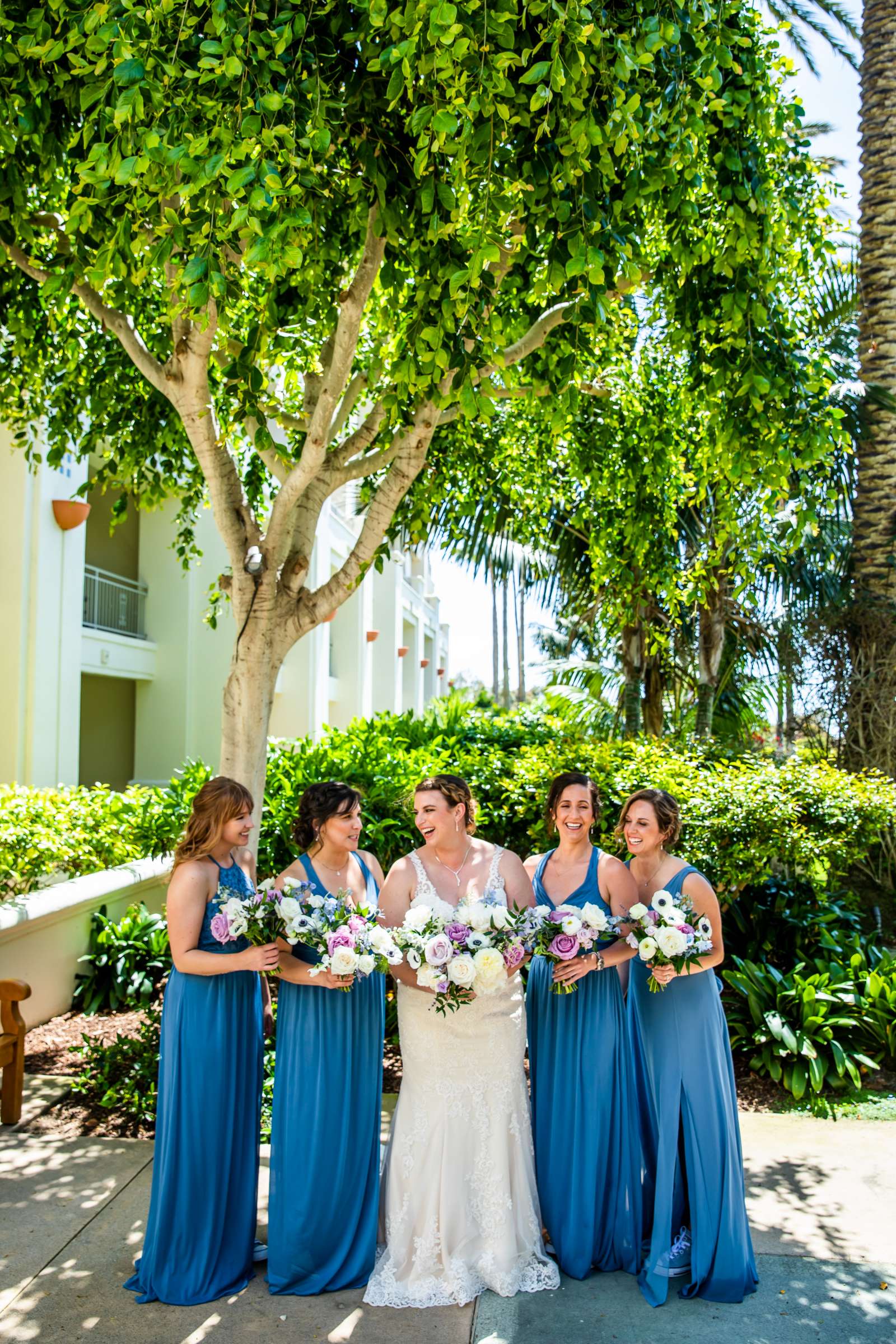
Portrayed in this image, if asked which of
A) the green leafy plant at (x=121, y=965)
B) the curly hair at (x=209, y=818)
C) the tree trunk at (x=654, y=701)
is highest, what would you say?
the tree trunk at (x=654, y=701)

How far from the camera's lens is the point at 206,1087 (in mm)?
4027

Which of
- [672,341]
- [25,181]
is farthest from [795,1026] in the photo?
[25,181]

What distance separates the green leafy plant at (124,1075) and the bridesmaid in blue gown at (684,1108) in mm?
2922

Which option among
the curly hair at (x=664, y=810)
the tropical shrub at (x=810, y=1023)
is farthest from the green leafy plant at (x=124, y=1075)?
the tropical shrub at (x=810, y=1023)

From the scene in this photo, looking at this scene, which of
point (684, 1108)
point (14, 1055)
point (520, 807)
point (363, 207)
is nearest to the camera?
point (684, 1108)

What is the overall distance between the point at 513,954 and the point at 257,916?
98 cm

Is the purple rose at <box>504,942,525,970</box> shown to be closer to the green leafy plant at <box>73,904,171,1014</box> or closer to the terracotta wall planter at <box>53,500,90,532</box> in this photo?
the green leafy plant at <box>73,904,171,1014</box>

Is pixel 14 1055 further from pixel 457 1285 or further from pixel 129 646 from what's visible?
pixel 129 646

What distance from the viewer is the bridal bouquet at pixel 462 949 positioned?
3.80 meters

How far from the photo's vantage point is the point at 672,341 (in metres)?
5.86

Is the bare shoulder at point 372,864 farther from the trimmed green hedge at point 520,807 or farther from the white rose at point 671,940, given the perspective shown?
the trimmed green hedge at point 520,807

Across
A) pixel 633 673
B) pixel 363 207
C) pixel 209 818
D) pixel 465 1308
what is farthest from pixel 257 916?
pixel 633 673

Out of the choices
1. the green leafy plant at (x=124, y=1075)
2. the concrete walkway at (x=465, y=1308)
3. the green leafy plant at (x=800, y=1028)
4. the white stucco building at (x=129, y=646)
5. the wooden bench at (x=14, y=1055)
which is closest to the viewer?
the concrete walkway at (x=465, y=1308)

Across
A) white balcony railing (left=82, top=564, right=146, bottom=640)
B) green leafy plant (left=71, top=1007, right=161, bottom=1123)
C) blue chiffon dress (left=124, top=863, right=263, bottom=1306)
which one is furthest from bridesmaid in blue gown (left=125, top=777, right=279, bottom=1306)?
white balcony railing (left=82, top=564, right=146, bottom=640)
